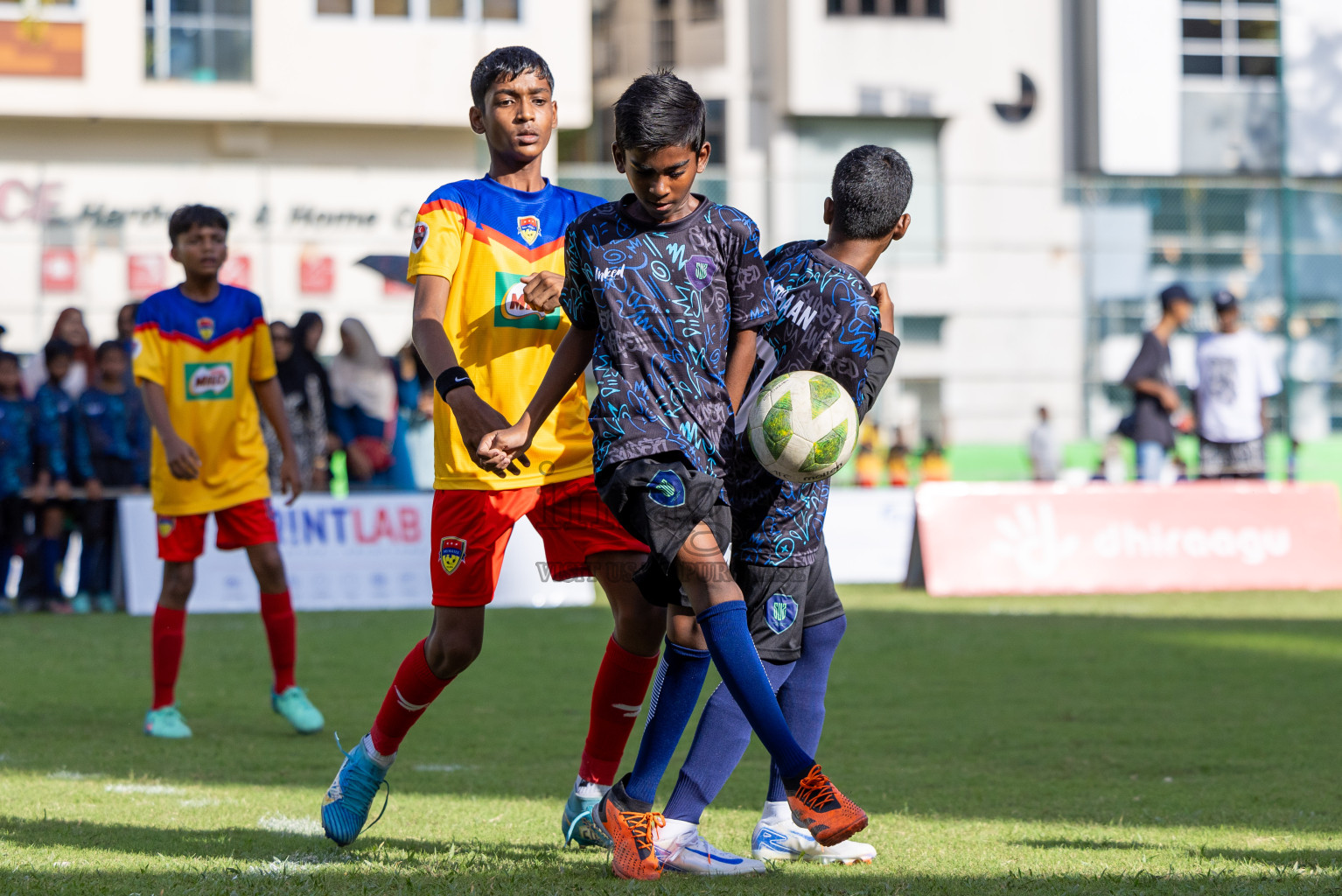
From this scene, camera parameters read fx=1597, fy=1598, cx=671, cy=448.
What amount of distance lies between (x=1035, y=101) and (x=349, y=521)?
27.9 meters

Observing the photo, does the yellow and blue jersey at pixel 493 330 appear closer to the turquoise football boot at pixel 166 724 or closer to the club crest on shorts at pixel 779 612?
the club crest on shorts at pixel 779 612

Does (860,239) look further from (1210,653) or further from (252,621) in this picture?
(252,621)

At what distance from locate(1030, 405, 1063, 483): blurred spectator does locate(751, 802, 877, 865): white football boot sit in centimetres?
1820

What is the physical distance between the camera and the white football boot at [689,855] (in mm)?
3885

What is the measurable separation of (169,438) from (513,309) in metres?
2.67

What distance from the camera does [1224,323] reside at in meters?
13.5

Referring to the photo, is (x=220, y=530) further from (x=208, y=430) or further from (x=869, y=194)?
(x=869, y=194)

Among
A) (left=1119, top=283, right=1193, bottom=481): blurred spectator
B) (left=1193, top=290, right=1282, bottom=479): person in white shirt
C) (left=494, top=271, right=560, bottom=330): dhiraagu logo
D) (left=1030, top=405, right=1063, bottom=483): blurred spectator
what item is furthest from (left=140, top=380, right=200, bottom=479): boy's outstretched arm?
(left=1030, top=405, right=1063, bottom=483): blurred spectator

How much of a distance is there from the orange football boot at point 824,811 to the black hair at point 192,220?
4037 millimetres

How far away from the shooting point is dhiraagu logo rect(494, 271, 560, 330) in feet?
14.5

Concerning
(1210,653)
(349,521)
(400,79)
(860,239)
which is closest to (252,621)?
(349,521)

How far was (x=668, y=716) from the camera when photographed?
13.2 ft

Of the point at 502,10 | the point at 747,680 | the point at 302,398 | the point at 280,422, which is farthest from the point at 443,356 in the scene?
the point at 502,10

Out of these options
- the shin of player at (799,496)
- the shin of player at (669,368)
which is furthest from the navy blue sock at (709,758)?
the shin of player at (669,368)
